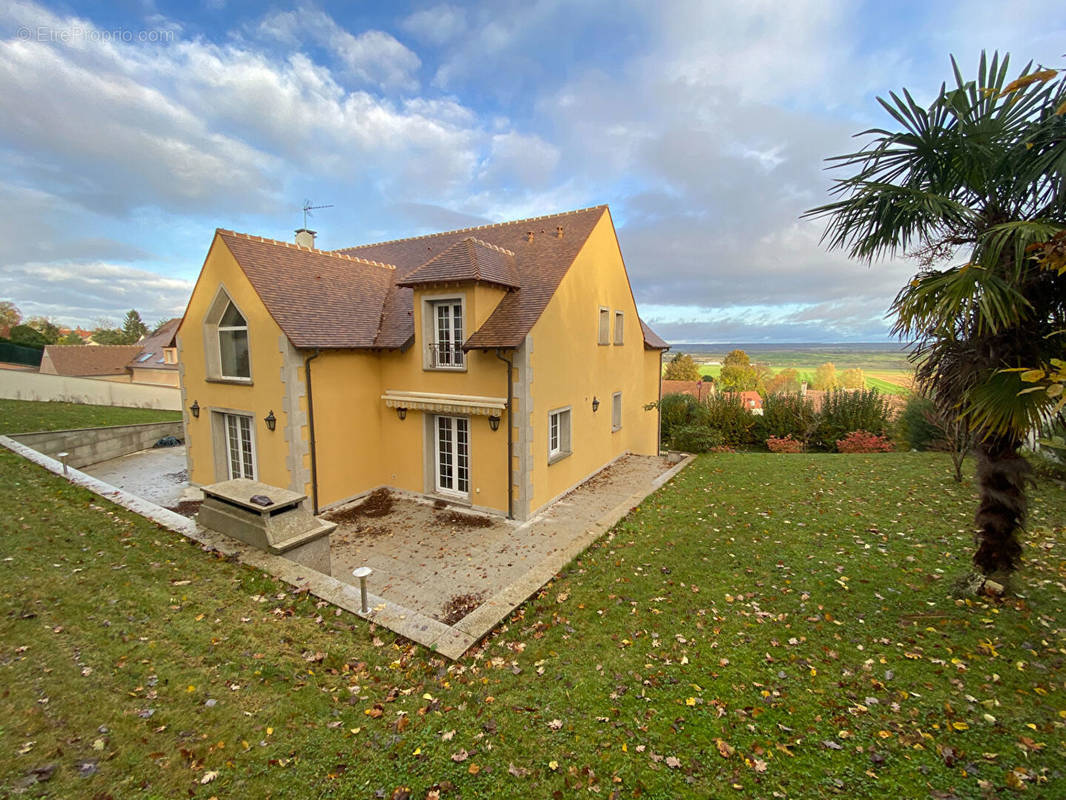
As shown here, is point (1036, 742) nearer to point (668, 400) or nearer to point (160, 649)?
point (160, 649)

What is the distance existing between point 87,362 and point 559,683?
58402 millimetres

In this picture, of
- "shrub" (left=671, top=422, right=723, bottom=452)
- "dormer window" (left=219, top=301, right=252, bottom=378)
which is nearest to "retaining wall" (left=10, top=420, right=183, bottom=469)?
"dormer window" (left=219, top=301, right=252, bottom=378)

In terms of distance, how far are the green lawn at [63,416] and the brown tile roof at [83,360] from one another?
18.9 m

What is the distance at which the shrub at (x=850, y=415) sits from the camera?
82.5ft

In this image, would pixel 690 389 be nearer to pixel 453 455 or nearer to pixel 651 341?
pixel 651 341

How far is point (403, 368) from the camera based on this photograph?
1440 centimetres

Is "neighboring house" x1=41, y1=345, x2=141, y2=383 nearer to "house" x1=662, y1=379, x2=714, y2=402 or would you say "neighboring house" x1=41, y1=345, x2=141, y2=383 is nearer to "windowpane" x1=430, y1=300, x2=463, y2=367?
"windowpane" x1=430, y1=300, x2=463, y2=367

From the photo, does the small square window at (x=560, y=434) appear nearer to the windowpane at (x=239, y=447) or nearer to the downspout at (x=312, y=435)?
the downspout at (x=312, y=435)

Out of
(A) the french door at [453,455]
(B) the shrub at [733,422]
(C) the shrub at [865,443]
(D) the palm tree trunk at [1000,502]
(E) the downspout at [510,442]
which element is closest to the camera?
(D) the palm tree trunk at [1000,502]

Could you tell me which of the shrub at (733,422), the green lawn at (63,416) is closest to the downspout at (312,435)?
the green lawn at (63,416)

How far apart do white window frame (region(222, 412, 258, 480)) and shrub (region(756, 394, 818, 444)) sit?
2628 cm

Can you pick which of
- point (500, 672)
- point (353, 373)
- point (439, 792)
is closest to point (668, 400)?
point (353, 373)

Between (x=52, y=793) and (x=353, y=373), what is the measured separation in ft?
37.2

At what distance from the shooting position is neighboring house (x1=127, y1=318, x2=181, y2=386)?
124ft
